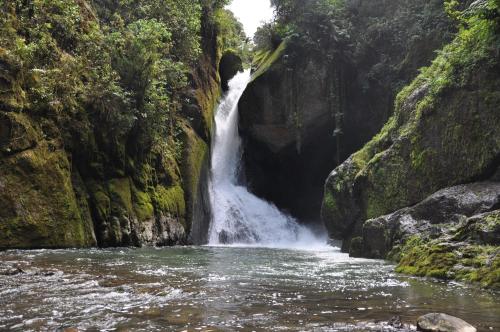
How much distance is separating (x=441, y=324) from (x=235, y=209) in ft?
62.9

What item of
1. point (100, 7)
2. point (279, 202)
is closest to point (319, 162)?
point (279, 202)

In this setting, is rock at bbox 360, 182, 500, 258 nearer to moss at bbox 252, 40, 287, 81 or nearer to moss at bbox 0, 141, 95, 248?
moss at bbox 0, 141, 95, 248

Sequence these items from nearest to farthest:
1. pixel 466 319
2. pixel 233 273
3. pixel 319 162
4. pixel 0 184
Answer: pixel 466 319, pixel 233 273, pixel 0 184, pixel 319 162

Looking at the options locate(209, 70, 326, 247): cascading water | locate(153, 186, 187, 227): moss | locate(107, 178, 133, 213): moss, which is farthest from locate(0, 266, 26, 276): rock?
locate(209, 70, 326, 247): cascading water

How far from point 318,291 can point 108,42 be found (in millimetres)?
12352

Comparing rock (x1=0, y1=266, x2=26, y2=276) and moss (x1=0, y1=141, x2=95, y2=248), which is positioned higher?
moss (x1=0, y1=141, x2=95, y2=248)

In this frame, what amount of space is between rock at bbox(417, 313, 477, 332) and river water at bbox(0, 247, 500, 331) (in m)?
0.28

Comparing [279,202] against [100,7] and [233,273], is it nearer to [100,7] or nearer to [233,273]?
[100,7]

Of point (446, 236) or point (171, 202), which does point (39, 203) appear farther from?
point (446, 236)

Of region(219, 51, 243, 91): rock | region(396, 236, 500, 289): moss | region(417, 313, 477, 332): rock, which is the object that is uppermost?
region(219, 51, 243, 91): rock

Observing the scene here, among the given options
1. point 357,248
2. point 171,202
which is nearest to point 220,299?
point 357,248

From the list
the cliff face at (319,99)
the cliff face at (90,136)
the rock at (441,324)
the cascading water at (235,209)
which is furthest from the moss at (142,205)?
the rock at (441,324)

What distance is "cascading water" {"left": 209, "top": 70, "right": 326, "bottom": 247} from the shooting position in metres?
21.8

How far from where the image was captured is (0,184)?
1015cm
